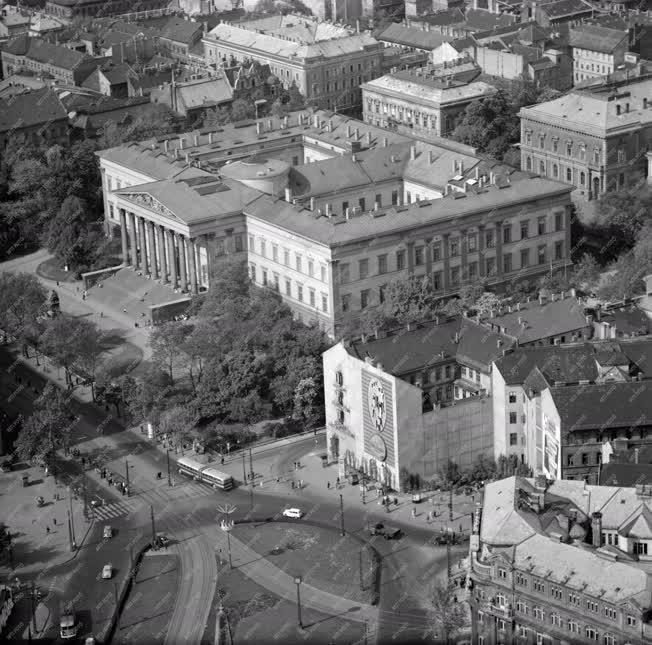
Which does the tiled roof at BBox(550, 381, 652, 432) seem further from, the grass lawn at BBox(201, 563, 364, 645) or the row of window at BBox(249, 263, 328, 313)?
the row of window at BBox(249, 263, 328, 313)

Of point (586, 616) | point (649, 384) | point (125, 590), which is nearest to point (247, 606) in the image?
point (125, 590)

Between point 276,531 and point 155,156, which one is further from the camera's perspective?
point 155,156

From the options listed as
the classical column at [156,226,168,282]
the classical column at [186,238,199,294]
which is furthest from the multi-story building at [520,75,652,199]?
the classical column at [156,226,168,282]

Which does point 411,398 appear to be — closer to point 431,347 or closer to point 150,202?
point 431,347

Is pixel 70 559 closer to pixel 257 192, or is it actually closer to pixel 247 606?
pixel 247 606

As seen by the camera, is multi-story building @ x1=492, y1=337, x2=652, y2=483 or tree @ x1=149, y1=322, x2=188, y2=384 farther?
tree @ x1=149, y1=322, x2=188, y2=384

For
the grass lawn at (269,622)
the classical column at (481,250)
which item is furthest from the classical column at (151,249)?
the grass lawn at (269,622)

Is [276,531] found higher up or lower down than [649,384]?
lower down
